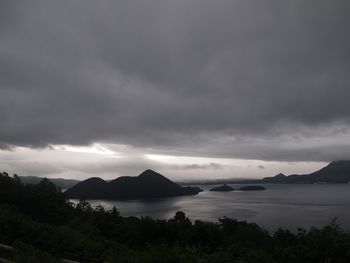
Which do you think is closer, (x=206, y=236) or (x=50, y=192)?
(x=206, y=236)

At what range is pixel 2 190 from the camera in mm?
56281

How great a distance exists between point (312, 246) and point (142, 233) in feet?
125

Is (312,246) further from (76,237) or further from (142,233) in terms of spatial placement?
(142,233)

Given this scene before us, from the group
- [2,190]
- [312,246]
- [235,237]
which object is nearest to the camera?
[312,246]

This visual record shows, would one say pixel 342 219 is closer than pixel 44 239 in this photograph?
No

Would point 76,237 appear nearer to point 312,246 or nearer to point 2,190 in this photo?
point 312,246

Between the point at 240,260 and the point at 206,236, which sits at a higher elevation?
the point at 240,260

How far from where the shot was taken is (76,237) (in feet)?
64.7

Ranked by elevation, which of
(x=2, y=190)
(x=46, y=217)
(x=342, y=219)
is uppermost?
(x=2, y=190)

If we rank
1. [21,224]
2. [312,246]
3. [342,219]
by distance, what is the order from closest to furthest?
[312,246] < [21,224] < [342,219]

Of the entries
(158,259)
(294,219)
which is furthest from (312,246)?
(294,219)

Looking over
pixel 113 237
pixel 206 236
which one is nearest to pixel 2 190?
pixel 113 237

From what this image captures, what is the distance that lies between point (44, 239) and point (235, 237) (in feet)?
107

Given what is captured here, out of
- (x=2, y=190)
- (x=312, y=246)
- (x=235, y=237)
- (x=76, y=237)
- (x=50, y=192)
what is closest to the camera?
(x=312, y=246)
